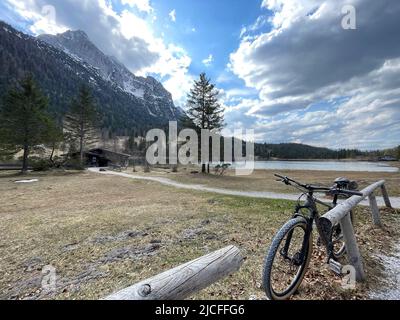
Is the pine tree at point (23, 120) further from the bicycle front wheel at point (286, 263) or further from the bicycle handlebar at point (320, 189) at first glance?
the bicycle front wheel at point (286, 263)

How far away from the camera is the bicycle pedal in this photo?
3559 millimetres

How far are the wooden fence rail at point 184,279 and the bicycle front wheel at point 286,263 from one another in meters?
0.45

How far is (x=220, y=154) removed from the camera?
36500mm

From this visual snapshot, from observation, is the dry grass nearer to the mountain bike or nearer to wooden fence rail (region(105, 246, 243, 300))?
the mountain bike

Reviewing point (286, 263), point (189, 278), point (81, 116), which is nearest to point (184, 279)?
point (189, 278)

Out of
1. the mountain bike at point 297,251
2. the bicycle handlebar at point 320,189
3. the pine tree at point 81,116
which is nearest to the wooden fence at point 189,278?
the mountain bike at point 297,251

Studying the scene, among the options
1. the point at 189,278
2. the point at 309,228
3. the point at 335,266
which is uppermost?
the point at 309,228

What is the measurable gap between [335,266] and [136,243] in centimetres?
435

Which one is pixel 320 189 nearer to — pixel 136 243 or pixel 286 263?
pixel 286 263

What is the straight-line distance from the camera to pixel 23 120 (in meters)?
29.6

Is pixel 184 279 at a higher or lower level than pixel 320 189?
lower
